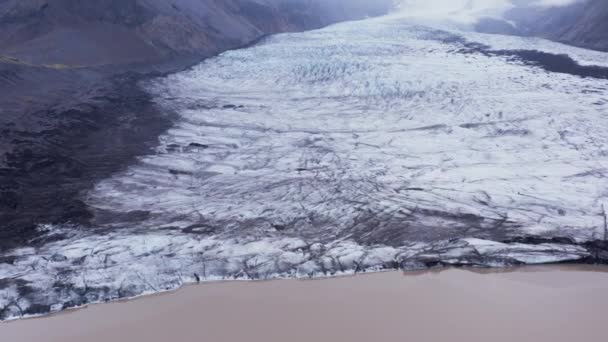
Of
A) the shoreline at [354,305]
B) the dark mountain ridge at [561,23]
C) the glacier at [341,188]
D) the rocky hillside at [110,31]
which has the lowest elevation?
the shoreline at [354,305]

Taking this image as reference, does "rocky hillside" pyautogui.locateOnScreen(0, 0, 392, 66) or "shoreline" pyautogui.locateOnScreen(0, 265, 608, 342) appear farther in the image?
"rocky hillside" pyautogui.locateOnScreen(0, 0, 392, 66)

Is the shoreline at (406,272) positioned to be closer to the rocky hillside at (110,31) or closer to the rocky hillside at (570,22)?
the rocky hillside at (110,31)

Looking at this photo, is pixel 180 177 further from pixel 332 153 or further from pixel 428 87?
pixel 428 87

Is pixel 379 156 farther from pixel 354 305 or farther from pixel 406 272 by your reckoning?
pixel 354 305

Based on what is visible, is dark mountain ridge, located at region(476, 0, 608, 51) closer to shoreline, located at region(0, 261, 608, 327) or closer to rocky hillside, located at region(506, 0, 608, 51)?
rocky hillside, located at region(506, 0, 608, 51)

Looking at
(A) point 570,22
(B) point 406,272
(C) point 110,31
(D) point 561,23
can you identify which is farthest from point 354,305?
(D) point 561,23

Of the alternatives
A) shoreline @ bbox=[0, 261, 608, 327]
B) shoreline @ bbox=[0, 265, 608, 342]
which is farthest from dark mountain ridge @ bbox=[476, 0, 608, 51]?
shoreline @ bbox=[0, 265, 608, 342]

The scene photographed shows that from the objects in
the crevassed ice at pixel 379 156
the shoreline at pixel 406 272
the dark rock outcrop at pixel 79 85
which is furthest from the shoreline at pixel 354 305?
the dark rock outcrop at pixel 79 85
